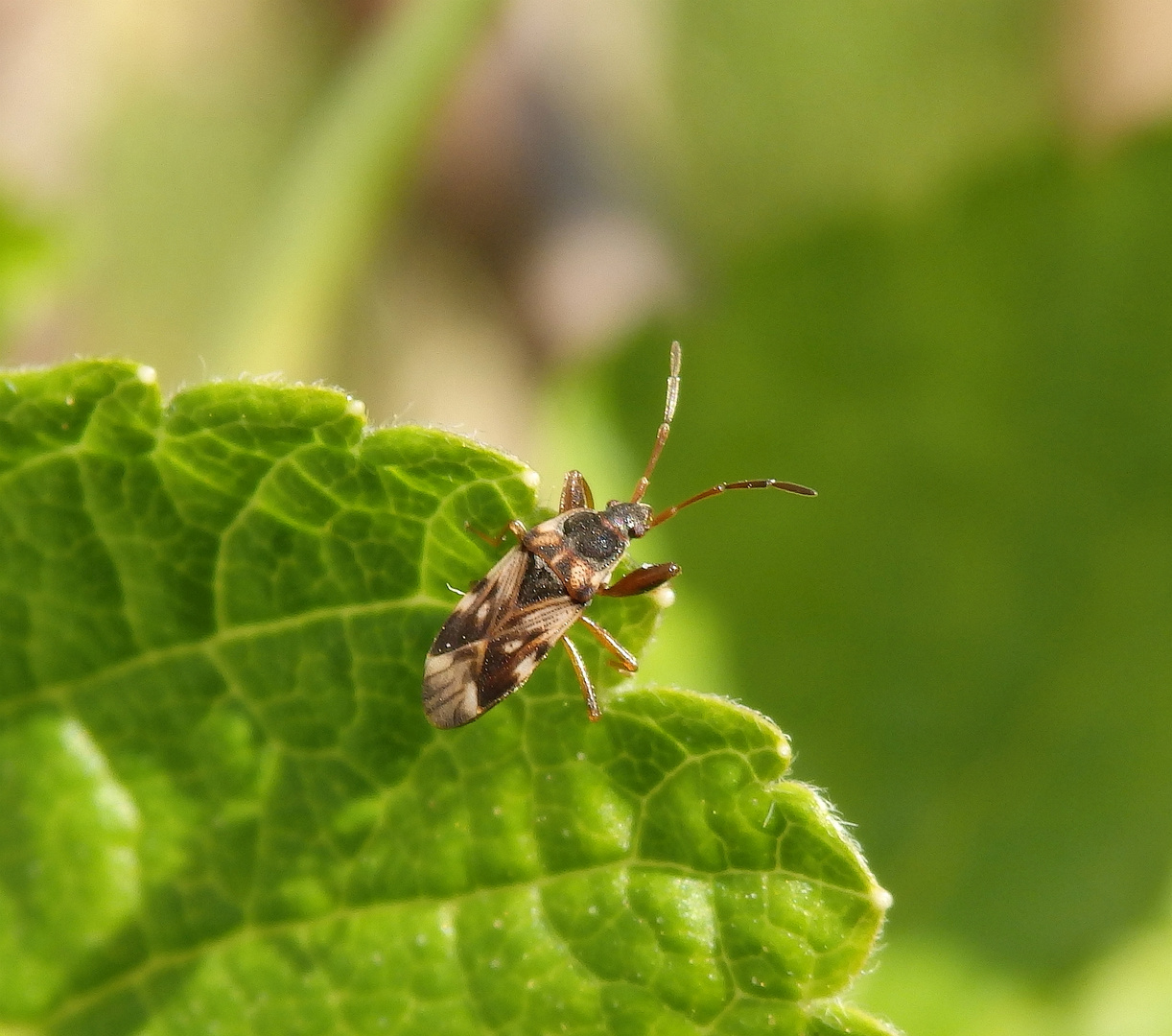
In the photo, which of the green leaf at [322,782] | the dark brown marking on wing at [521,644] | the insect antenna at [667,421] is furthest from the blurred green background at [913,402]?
the green leaf at [322,782]

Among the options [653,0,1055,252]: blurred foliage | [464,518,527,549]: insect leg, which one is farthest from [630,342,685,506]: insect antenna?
[653,0,1055,252]: blurred foliage

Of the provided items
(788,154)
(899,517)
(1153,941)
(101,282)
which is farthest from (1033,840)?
(101,282)

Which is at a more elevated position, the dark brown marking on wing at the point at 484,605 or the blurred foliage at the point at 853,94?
the blurred foliage at the point at 853,94

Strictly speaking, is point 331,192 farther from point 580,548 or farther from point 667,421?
point 580,548

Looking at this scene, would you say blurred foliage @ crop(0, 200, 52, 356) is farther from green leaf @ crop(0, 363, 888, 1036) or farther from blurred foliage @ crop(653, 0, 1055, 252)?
blurred foliage @ crop(653, 0, 1055, 252)

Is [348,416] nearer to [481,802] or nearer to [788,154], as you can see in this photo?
[481,802]

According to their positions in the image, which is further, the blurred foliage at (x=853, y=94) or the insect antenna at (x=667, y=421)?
the blurred foliage at (x=853, y=94)

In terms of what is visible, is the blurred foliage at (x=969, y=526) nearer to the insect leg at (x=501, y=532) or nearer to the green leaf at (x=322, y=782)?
the insect leg at (x=501, y=532)
